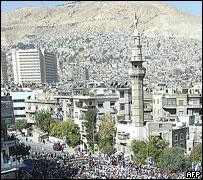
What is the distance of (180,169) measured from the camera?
94.9ft

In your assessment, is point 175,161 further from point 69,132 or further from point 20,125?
point 20,125

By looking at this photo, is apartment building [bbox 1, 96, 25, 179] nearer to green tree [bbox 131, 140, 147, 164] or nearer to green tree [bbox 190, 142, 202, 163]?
green tree [bbox 131, 140, 147, 164]

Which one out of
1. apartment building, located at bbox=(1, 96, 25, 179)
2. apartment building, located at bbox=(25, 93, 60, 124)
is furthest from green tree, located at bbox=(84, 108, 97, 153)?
apartment building, located at bbox=(1, 96, 25, 179)

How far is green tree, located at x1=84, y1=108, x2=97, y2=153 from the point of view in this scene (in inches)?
1511

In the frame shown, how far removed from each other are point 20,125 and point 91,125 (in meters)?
14.7

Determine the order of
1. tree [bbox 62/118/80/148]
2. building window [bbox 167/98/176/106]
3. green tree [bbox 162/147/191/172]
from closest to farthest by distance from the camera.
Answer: green tree [bbox 162/147/191/172]
tree [bbox 62/118/80/148]
building window [bbox 167/98/176/106]

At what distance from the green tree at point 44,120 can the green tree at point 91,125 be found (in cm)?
850

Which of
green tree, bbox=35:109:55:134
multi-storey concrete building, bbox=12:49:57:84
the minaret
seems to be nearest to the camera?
the minaret

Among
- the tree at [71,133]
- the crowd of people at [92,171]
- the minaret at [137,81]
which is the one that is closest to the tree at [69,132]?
the tree at [71,133]

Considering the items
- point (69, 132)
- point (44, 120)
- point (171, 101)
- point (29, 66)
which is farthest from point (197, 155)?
point (29, 66)

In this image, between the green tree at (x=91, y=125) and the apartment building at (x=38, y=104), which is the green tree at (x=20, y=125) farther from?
the green tree at (x=91, y=125)

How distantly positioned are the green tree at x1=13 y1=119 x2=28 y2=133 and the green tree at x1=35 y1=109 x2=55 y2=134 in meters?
2.59

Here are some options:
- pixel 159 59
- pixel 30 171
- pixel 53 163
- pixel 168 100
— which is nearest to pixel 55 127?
pixel 168 100

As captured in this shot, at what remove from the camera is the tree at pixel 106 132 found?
119 feet
